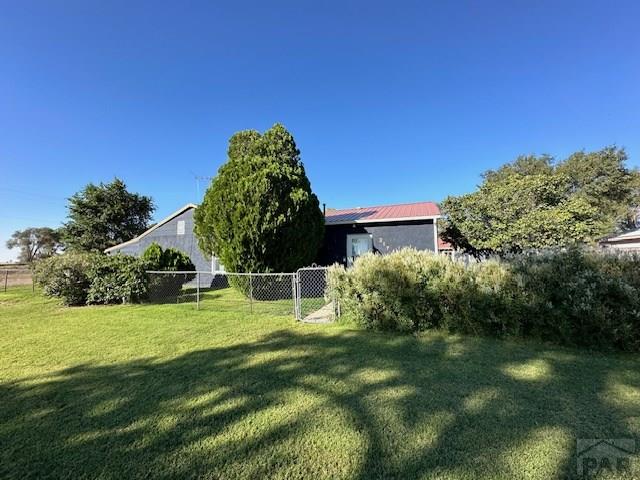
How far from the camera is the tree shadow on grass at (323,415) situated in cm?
217

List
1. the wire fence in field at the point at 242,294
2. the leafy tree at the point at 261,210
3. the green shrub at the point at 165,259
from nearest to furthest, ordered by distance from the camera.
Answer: the wire fence in field at the point at 242,294 → the leafy tree at the point at 261,210 → the green shrub at the point at 165,259

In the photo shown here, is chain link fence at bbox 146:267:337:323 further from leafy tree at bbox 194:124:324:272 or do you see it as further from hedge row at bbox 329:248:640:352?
hedge row at bbox 329:248:640:352

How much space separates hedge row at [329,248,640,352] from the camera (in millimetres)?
4473

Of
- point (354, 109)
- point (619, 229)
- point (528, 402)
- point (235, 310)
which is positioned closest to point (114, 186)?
point (354, 109)

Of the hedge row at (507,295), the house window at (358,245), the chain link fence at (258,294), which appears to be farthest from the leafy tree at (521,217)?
the chain link fence at (258,294)

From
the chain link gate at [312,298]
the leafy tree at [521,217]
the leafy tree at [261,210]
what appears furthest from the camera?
the leafy tree at [521,217]

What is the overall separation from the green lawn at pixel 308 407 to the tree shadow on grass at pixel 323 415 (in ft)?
0.05

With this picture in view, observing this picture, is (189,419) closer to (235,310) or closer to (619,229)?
(235,310)

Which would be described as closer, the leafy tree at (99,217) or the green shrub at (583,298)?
the green shrub at (583,298)

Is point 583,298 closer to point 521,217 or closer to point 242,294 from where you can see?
point 521,217

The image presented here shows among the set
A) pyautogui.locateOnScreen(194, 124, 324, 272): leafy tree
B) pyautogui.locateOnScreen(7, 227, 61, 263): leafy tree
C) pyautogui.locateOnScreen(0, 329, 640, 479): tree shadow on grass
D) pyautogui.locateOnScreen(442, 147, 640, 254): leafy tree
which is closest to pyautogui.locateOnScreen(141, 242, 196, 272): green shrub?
pyautogui.locateOnScreen(194, 124, 324, 272): leafy tree

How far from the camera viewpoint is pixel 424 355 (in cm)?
446

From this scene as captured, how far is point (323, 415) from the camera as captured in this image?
2814 millimetres
